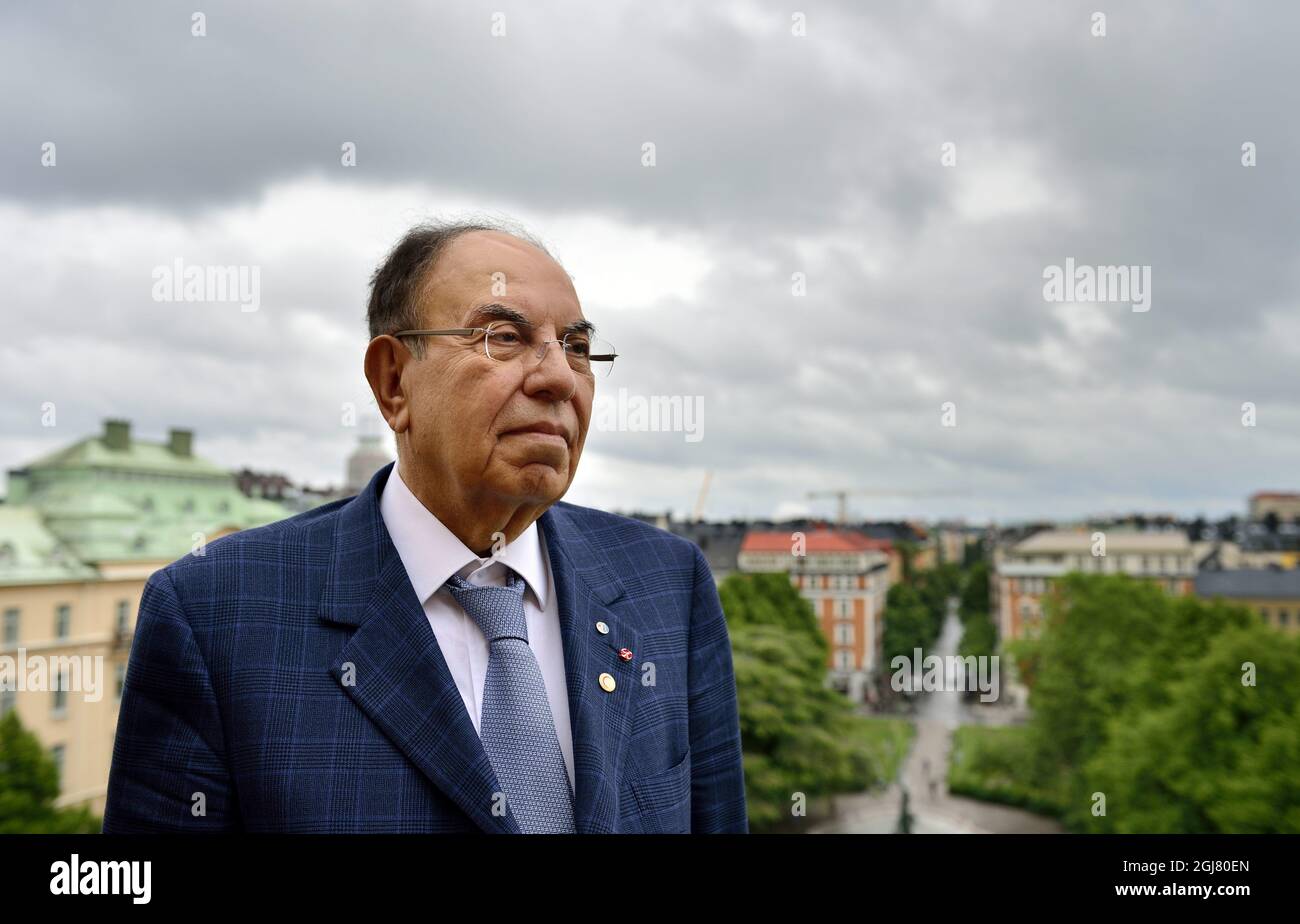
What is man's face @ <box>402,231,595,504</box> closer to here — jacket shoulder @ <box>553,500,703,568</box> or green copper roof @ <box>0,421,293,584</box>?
jacket shoulder @ <box>553,500,703,568</box>

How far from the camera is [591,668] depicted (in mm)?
1045

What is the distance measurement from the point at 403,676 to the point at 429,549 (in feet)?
0.48

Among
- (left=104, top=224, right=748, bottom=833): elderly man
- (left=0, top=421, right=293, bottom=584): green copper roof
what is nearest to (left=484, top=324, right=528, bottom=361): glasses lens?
(left=104, top=224, right=748, bottom=833): elderly man

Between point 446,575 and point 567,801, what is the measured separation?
0.27 metres

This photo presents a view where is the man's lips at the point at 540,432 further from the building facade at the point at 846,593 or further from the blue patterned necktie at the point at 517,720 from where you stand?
the building facade at the point at 846,593

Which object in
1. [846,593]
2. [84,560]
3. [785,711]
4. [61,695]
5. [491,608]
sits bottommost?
[785,711]

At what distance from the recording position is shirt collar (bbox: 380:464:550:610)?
3.40ft

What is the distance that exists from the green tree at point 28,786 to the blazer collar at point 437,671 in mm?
10124

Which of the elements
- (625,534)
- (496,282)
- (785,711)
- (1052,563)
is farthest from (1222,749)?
(496,282)

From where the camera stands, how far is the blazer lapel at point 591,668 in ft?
3.20

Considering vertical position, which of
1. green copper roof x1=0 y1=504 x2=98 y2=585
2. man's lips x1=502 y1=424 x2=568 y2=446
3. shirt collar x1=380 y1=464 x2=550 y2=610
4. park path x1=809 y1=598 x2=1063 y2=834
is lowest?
park path x1=809 y1=598 x2=1063 y2=834

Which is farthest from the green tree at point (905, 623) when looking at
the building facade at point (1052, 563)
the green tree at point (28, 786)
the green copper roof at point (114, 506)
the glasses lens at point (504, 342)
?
the glasses lens at point (504, 342)

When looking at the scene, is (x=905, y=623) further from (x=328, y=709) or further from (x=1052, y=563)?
(x=328, y=709)
